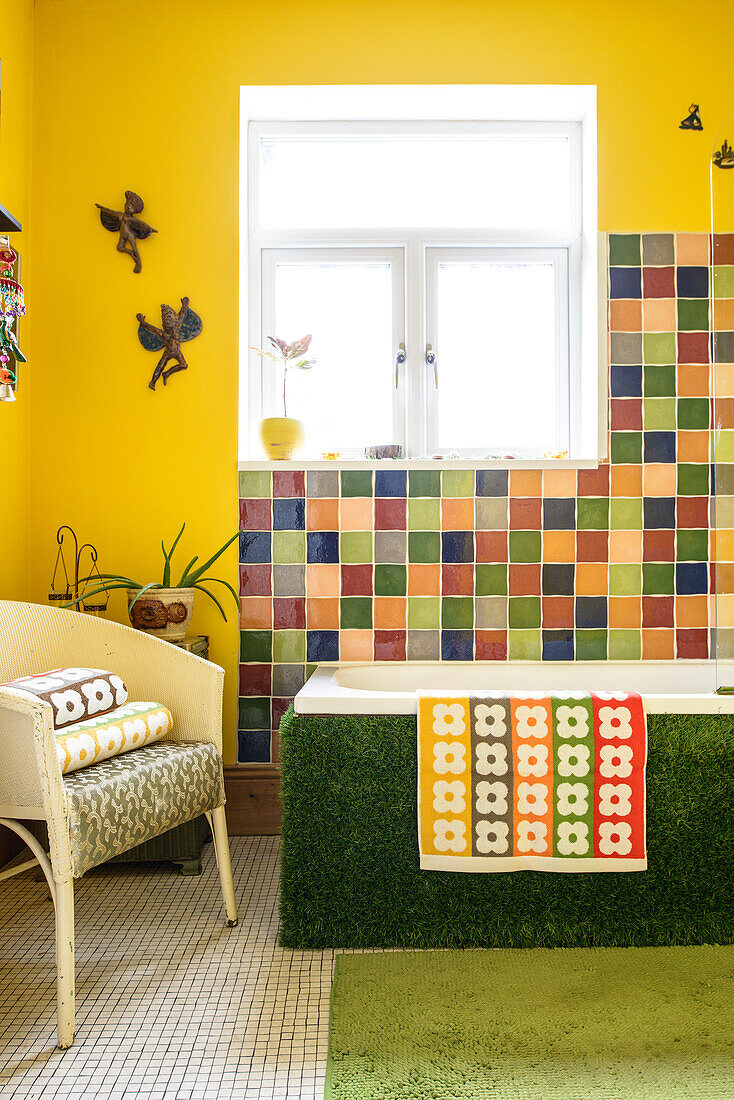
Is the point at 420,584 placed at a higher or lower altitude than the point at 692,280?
lower

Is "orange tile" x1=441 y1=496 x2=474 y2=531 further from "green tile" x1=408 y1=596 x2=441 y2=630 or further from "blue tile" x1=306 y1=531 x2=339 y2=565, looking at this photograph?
"blue tile" x1=306 y1=531 x2=339 y2=565

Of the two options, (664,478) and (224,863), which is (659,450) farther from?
(224,863)

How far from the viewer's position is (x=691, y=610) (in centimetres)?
243

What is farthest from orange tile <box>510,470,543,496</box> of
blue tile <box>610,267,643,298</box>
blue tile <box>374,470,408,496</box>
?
blue tile <box>610,267,643,298</box>

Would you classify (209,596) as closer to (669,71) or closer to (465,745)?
(465,745)

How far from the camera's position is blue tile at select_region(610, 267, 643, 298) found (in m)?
2.43

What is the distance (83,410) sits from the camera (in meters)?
2.42

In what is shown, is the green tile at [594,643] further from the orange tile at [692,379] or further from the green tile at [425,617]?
the orange tile at [692,379]

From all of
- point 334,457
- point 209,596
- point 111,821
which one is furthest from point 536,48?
point 111,821

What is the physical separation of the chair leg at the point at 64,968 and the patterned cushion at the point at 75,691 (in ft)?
1.23

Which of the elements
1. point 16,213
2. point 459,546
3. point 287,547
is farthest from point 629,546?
point 16,213

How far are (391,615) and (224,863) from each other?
959mm

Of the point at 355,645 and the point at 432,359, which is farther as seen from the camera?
the point at 432,359

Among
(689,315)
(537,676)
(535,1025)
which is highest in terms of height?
(689,315)
